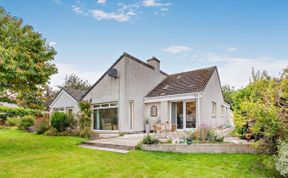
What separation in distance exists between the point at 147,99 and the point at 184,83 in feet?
12.2

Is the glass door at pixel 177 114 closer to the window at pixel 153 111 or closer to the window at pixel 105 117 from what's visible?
the window at pixel 153 111

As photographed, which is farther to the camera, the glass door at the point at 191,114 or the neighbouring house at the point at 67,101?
the neighbouring house at the point at 67,101

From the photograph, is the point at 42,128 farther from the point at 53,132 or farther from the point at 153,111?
the point at 153,111

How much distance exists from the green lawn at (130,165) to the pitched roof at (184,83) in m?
9.54

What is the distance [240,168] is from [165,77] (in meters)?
17.2

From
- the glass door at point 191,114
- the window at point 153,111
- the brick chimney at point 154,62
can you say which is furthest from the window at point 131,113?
the brick chimney at point 154,62

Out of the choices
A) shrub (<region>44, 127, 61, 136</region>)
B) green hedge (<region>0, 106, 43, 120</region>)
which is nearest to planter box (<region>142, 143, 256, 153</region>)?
shrub (<region>44, 127, 61, 136</region>)

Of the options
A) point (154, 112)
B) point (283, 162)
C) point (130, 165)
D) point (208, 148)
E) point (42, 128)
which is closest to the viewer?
point (283, 162)

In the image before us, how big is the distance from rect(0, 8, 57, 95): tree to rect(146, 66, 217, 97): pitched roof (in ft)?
33.1

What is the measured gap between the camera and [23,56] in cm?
1152

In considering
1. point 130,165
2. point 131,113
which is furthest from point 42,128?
point 130,165

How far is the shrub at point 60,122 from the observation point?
59.0ft

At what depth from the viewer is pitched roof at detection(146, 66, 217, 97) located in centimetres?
1882

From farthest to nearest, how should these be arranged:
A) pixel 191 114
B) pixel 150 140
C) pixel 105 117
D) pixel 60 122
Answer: pixel 105 117, pixel 191 114, pixel 60 122, pixel 150 140
